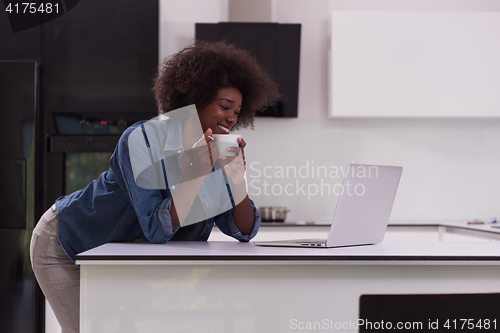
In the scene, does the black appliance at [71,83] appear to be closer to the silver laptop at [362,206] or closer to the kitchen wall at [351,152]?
the kitchen wall at [351,152]

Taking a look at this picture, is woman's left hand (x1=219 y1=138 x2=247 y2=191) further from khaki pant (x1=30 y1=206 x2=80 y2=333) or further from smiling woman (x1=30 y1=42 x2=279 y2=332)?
khaki pant (x1=30 y1=206 x2=80 y2=333)

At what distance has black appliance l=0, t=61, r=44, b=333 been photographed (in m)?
2.49

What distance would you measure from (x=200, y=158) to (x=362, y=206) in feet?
1.67

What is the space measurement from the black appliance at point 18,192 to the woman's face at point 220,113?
5.28ft

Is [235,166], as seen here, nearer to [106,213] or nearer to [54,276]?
[106,213]

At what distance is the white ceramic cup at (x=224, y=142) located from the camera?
1192 millimetres

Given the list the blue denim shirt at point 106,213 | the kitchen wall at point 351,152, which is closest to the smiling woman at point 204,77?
the blue denim shirt at point 106,213

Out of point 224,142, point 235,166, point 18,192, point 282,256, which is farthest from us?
point 18,192

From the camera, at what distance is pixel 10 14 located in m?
2.72

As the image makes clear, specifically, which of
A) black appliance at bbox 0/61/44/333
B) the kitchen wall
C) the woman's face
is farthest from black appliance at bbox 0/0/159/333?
the woman's face

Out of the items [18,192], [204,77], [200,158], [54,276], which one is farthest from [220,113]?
[18,192]

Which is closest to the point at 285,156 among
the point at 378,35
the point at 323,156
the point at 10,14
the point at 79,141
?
the point at 323,156

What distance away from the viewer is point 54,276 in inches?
53.2

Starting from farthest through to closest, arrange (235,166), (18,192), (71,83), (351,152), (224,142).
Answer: (351,152) → (71,83) → (18,192) → (235,166) → (224,142)
